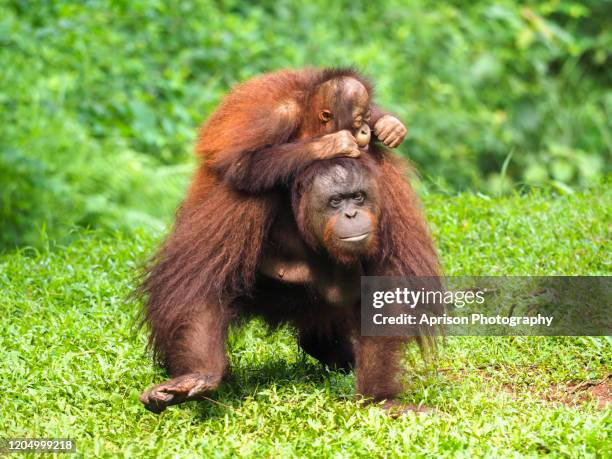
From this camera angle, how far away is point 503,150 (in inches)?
442

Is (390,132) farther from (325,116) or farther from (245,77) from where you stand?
(245,77)

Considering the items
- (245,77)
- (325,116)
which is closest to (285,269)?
(325,116)

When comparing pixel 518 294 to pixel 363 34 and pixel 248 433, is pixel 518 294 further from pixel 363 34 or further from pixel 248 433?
pixel 363 34

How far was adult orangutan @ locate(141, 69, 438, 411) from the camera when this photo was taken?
4145 millimetres

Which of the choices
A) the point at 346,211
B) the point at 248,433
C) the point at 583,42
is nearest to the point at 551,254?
the point at 346,211

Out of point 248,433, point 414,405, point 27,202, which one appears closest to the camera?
point 248,433

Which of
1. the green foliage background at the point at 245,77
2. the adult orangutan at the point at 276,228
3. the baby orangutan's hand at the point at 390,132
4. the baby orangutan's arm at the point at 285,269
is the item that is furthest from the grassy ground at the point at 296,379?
the baby orangutan's hand at the point at 390,132

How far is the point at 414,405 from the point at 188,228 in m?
1.17

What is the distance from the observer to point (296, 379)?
4562 millimetres

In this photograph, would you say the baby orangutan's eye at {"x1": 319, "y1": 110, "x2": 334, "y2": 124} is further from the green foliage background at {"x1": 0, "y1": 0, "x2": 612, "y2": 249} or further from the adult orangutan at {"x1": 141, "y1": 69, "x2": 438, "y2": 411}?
the green foliage background at {"x1": 0, "y1": 0, "x2": 612, "y2": 249}

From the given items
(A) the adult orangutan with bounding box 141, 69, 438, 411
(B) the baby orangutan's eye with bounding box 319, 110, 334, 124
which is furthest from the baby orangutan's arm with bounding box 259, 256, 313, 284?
(B) the baby orangutan's eye with bounding box 319, 110, 334, 124

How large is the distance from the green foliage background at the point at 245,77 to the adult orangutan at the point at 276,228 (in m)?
2.16

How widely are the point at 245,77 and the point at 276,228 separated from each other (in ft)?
18.8

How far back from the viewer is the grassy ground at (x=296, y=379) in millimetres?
3727
